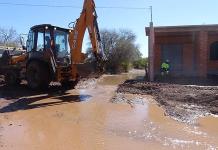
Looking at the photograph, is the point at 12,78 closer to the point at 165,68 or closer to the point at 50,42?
the point at 50,42

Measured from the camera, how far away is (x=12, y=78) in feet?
61.2

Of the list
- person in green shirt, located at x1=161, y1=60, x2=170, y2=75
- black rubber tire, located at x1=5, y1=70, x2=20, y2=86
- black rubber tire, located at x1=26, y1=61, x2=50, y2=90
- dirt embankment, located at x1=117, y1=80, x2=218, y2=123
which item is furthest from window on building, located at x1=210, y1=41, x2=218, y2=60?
black rubber tire, located at x1=5, y1=70, x2=20, y2=86

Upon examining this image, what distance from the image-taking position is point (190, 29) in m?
22.8

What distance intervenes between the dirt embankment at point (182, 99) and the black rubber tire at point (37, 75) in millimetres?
3304

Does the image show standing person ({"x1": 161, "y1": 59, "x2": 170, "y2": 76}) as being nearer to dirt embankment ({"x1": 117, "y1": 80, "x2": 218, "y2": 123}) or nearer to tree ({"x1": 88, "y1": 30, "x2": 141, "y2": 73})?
dirt embankment ({"x1": 117, "y1": 80, "x2": 218, "y2": 123})

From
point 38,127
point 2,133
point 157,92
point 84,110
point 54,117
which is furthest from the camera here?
point 157,92

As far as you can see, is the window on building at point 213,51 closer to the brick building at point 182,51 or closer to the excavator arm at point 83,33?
the brick building at point 182,51

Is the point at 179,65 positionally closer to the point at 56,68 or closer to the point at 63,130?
the point at 56,68

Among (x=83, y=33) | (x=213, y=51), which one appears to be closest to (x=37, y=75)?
(x=83, y=33)

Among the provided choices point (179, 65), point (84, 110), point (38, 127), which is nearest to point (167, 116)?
point (84, 110)

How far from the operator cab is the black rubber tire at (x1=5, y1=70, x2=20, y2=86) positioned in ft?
5.56

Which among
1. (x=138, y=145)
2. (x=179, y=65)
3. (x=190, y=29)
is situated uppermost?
(x=190, y=29)

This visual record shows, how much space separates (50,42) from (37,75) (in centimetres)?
153

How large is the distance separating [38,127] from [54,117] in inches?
54.5
